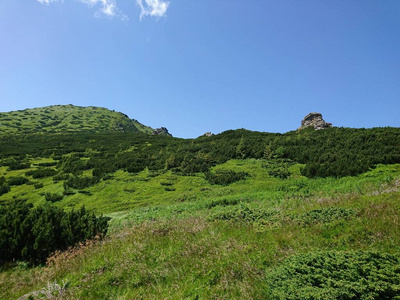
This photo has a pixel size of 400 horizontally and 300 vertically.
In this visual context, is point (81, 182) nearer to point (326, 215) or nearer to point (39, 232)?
point (39, 232)

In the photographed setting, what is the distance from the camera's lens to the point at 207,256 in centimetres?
511

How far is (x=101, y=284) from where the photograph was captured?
4.66m

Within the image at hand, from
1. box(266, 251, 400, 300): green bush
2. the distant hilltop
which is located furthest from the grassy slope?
the distant hilltop

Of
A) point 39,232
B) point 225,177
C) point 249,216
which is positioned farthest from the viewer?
point 225,177

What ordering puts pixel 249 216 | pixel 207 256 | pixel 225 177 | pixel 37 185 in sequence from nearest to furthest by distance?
pixel 207 256 < pixel 249 216 < pixel 225 177 < pixel 37 185

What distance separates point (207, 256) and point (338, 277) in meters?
2.68

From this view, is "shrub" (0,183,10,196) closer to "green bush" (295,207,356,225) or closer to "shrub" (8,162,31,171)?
"shrub" (8,162,31,171)

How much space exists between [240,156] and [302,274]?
26.3 metres

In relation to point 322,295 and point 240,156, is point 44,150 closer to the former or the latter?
point 240,156

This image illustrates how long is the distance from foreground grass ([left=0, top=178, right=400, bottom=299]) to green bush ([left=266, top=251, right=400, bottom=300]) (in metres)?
0.14

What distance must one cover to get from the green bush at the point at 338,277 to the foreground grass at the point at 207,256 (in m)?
0.14

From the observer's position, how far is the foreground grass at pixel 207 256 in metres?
4.18

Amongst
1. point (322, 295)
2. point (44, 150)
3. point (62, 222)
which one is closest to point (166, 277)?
point (322, 295)

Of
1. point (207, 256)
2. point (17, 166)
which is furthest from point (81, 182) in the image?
point (207, 256)
